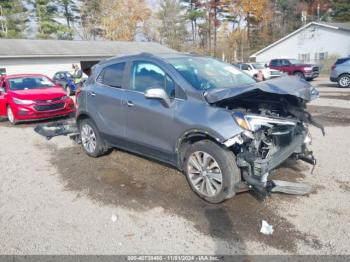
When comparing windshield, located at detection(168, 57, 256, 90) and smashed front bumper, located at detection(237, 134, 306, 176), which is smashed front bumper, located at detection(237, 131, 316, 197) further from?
windshield, located at detection(168, 57, 256, 90)

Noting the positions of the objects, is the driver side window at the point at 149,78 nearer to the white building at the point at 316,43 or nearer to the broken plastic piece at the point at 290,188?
the broken plastic piece at the point at 290,188

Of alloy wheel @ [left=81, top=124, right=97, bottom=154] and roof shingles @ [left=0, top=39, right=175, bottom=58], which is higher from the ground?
roof shingles @ [left=0, top=39, right=175, bottom=58]

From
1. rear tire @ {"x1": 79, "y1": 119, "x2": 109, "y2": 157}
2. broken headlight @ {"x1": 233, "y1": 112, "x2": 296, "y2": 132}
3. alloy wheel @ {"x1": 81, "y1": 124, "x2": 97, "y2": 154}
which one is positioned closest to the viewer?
broken headlight @ {"x1": 233, "y1": 112, "x2": 296, "y2": 132}

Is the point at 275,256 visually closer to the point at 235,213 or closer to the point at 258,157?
the point at 235,213

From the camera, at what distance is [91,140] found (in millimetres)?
5953

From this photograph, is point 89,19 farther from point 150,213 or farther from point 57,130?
point 150,213

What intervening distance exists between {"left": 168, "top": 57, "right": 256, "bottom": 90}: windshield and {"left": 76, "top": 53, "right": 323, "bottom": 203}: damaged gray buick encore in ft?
0.05

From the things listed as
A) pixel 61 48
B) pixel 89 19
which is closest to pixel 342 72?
pixel 61 48

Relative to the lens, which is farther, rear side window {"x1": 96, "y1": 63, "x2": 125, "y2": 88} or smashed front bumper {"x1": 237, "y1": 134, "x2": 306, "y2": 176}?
rear side window {"x1": 96, "y1": 63, "x2": 125, "y2": 88}

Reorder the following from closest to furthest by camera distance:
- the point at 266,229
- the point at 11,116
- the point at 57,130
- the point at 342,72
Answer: the point at 266,229 → the point at 57,130 → the point at 11,116 → the point at 342,72

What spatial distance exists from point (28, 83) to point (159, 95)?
7.82 metres

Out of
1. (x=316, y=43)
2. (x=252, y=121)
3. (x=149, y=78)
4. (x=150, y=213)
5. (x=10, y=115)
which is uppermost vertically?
(x=316, y=43)

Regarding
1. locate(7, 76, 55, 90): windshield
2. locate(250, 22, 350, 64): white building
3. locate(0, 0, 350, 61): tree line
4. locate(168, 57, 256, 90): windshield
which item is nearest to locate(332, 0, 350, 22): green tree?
locate(0, 0, 350, 61): tree line

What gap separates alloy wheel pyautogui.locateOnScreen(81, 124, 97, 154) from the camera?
590 cm
